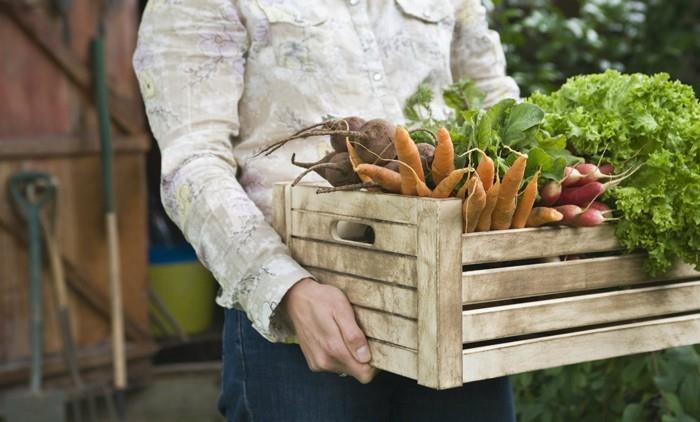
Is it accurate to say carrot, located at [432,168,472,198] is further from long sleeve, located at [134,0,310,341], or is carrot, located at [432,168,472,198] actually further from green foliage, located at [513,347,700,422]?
green foliage, located at [513,347,700,422]

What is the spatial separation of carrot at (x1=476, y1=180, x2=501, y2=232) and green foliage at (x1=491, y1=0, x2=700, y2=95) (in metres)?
2.23

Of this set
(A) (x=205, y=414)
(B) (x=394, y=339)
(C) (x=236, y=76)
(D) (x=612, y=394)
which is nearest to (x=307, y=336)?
(B) (x=394, y=339)

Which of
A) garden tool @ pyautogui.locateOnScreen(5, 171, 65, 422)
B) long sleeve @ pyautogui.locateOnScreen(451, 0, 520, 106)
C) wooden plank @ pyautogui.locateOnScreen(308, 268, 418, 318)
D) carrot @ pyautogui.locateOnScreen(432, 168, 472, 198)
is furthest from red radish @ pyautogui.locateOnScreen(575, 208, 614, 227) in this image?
garden tool @ pyautogui.locateOnScreen(5, 171, 65, 422)

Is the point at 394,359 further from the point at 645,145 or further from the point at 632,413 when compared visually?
→ the point at 632,413

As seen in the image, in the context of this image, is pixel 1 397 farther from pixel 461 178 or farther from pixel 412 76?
pixel 461 178

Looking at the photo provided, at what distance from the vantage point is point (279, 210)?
5.93 ft

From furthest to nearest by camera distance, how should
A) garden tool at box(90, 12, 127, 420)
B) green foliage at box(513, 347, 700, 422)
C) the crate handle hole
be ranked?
garden tool at box(90, 12, 127, 420) → green foliage at box(513, 347, 700, 422) → the crate handle hole

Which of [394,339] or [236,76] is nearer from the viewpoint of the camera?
[394,339]

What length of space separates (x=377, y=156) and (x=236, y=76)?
11.9 inches

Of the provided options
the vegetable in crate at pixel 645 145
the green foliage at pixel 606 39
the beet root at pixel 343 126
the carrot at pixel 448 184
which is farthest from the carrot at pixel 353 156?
the green foliage at pixel 606 39

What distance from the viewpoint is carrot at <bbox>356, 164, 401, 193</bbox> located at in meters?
1.63

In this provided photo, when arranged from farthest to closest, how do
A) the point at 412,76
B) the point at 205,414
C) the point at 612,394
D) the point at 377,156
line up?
the point at 205,414
the point at 612,394
the point at 412,76
the point at 377,156

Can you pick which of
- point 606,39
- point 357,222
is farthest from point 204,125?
point 606,39

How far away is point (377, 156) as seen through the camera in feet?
5.67
